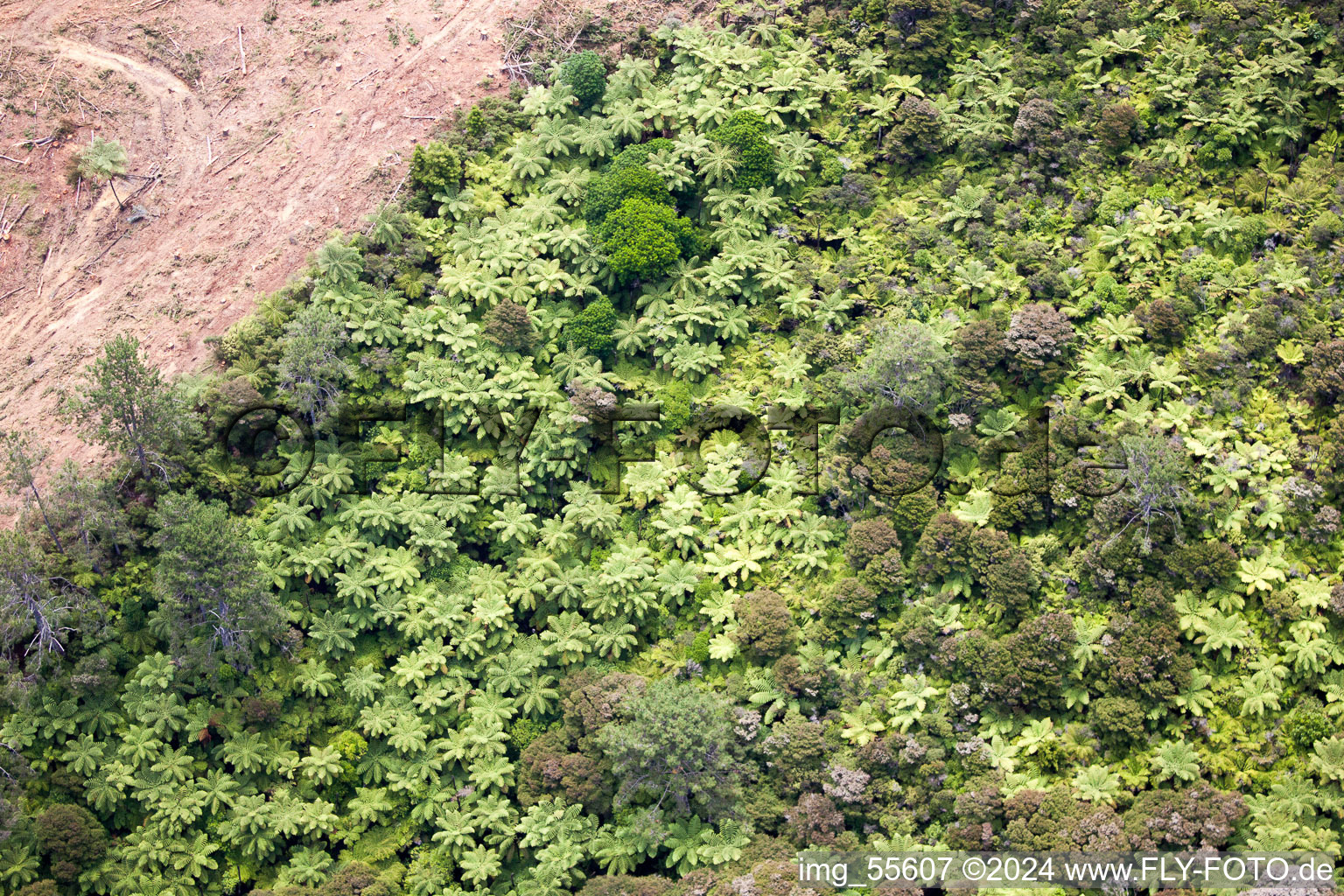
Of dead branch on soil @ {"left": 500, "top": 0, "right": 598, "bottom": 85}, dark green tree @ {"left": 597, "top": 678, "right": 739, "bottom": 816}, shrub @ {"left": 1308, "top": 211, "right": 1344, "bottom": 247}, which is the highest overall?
dead branch on soil @ {"left": 500, "top": 0, "right": 598, "bottom": 85}

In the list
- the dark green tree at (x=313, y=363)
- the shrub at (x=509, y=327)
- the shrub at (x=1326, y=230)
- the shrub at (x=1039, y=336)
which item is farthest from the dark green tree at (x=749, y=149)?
the shrub at (x=1326, y=230)

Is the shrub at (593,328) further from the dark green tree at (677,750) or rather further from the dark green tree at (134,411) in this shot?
the dark green tree at (134,411)

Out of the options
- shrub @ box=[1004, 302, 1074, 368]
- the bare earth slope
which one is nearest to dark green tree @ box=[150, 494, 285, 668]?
the bare earth slope

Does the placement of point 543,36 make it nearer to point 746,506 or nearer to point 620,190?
point 620,190

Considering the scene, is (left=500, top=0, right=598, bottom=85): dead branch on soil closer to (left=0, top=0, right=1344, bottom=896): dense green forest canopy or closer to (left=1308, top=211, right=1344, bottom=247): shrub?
(left=0, top=0, right=1344, bottom=896): dense green forest canopy

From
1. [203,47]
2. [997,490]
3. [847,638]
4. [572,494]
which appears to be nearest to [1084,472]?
[997,490]

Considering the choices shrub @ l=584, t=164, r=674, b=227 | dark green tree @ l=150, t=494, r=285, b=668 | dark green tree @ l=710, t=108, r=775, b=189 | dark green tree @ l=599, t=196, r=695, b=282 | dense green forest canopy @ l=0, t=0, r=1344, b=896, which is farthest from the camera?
dark green tree @ l=710, t=108, r=775, b=189
